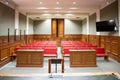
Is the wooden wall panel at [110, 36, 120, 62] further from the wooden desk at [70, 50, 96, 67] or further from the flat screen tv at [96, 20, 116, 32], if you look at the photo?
the wooden desk at [70, 50, 96, 67]

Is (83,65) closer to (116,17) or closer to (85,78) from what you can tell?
(116,17)

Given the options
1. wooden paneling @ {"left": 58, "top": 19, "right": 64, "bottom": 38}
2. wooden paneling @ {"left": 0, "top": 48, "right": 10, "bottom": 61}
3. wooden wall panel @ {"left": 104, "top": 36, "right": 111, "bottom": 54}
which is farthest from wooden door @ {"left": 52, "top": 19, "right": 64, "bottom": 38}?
wooden paneling @ {"left": 0, "top": 48, "right": 10, "bottom": 61}

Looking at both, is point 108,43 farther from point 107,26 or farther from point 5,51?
point 5,51

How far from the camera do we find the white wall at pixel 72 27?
19.4 m

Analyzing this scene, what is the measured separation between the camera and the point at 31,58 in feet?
21.9

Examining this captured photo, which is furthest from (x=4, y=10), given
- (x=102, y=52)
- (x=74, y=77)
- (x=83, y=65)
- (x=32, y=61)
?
(x=74, y=77)

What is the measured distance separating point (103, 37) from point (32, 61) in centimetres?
610

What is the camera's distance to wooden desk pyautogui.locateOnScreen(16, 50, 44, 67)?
6.66 metres

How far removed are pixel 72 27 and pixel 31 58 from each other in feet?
44.1

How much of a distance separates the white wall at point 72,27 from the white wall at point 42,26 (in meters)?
2.20

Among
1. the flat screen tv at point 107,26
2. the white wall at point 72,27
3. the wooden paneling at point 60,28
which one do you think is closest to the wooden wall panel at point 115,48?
the flat screen tv at point 107,26

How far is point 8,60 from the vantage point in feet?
25.7

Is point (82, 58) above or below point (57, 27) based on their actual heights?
below

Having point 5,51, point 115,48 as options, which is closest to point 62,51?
point 115,48
